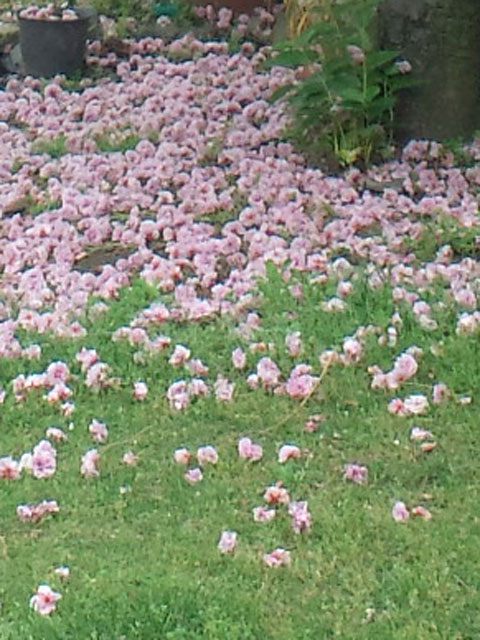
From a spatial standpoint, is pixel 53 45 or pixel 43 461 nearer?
pixel 43 461

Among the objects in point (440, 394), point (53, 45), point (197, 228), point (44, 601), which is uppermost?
point (44, 601)

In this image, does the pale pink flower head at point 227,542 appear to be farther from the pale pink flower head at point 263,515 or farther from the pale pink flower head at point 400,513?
the pale pink flower head at point 400,513

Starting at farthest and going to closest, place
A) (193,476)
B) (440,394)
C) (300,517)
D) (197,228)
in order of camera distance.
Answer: (197,228)
(440,394)
(193,476)
(300,517)

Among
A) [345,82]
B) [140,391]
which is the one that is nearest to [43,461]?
[140,391]

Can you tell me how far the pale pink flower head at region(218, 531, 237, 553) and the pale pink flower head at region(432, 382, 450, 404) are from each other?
0.92 m

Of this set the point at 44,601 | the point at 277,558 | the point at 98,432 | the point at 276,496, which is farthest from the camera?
the point at 98,432

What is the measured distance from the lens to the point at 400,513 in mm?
3660

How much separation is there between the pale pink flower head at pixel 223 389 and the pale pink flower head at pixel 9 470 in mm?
678

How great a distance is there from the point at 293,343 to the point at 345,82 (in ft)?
6.11

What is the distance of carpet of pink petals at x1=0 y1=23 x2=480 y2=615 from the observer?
4.38m

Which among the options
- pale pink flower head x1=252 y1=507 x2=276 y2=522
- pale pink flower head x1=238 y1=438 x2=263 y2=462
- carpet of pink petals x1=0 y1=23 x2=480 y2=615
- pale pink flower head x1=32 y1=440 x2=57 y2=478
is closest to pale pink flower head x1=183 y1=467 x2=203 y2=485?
carpet of pink petals x1=0 y1=23 x2=480 y2=615

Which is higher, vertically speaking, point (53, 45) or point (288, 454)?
point (288, 454)

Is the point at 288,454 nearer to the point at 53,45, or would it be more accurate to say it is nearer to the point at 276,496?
the point at 276,496

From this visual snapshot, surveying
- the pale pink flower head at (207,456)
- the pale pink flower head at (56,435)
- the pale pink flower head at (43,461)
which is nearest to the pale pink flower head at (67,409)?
the pale pink flower head at (56,435)
